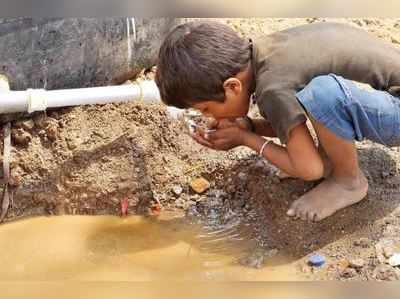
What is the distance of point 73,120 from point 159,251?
1.89 feet

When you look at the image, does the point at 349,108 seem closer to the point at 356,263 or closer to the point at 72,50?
the point at 356,263

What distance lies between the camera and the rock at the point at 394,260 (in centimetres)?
228

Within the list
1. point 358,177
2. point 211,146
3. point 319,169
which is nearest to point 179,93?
point 211,146

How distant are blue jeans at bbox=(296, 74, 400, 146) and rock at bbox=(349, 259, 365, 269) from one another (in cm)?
35

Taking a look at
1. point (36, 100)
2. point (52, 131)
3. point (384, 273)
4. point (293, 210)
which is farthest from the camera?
point (52, 131)

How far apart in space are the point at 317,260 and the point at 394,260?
0.22 m

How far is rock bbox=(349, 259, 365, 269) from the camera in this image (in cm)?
230

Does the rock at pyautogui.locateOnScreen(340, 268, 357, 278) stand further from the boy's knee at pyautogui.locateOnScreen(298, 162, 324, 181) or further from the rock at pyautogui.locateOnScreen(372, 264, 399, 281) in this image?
the boy's knee at pyautogui.locateOnScreen(298, 162, 324, 181)

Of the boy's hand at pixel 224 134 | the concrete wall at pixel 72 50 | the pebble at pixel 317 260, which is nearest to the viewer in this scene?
the pebble at pixel 317 260

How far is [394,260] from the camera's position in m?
2.29

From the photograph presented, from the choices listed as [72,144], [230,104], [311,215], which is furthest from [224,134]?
[72,144]

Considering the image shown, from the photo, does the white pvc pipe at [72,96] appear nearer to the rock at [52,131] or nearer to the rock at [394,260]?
the rock at [52,131]

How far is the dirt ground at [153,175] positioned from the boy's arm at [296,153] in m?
0.20

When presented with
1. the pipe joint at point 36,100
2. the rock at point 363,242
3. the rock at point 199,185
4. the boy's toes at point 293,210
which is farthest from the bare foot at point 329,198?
the pipe joint at point 36,100
